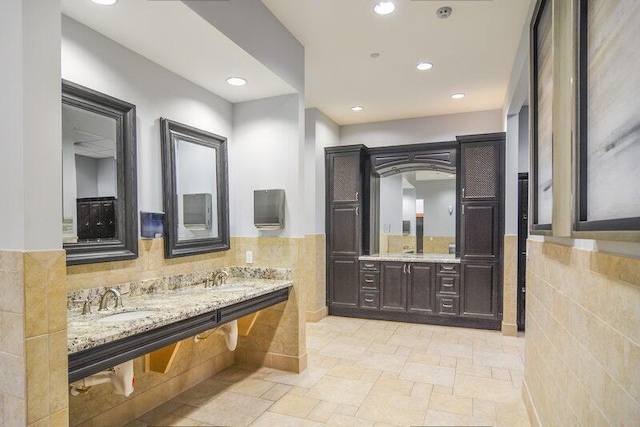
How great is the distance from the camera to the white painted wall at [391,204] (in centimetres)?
393

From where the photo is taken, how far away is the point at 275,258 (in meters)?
2.44

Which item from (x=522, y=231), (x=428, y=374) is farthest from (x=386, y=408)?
(x=522, y=231)

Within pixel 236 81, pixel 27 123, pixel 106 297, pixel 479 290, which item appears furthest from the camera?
pixel 479 290

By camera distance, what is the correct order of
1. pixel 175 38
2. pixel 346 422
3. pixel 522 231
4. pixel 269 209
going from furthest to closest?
pixel 522 231
pixel 269 209
pixel 346 422
pixel 175 38

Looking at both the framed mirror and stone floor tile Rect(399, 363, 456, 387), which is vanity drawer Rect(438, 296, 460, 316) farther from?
the framed mirror

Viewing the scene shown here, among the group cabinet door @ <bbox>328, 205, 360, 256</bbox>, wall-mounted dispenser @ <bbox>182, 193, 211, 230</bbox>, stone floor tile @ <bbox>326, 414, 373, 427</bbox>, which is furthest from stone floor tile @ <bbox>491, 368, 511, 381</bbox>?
wall-mounted dispenser @ <bbox>182, 193, 211, 230</bbox>

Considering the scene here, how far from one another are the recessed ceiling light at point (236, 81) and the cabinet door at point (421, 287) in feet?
8.14

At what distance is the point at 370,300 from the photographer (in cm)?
381

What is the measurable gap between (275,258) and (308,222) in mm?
1169

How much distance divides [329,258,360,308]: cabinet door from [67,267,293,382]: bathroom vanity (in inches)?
61.8

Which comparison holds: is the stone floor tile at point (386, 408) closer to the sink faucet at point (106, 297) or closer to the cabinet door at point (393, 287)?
the sink faucet at point (106, 297)

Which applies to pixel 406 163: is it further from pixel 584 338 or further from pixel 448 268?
pixel 584 338

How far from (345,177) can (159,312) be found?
8.86 feet

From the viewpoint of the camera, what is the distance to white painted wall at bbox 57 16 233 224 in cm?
156
